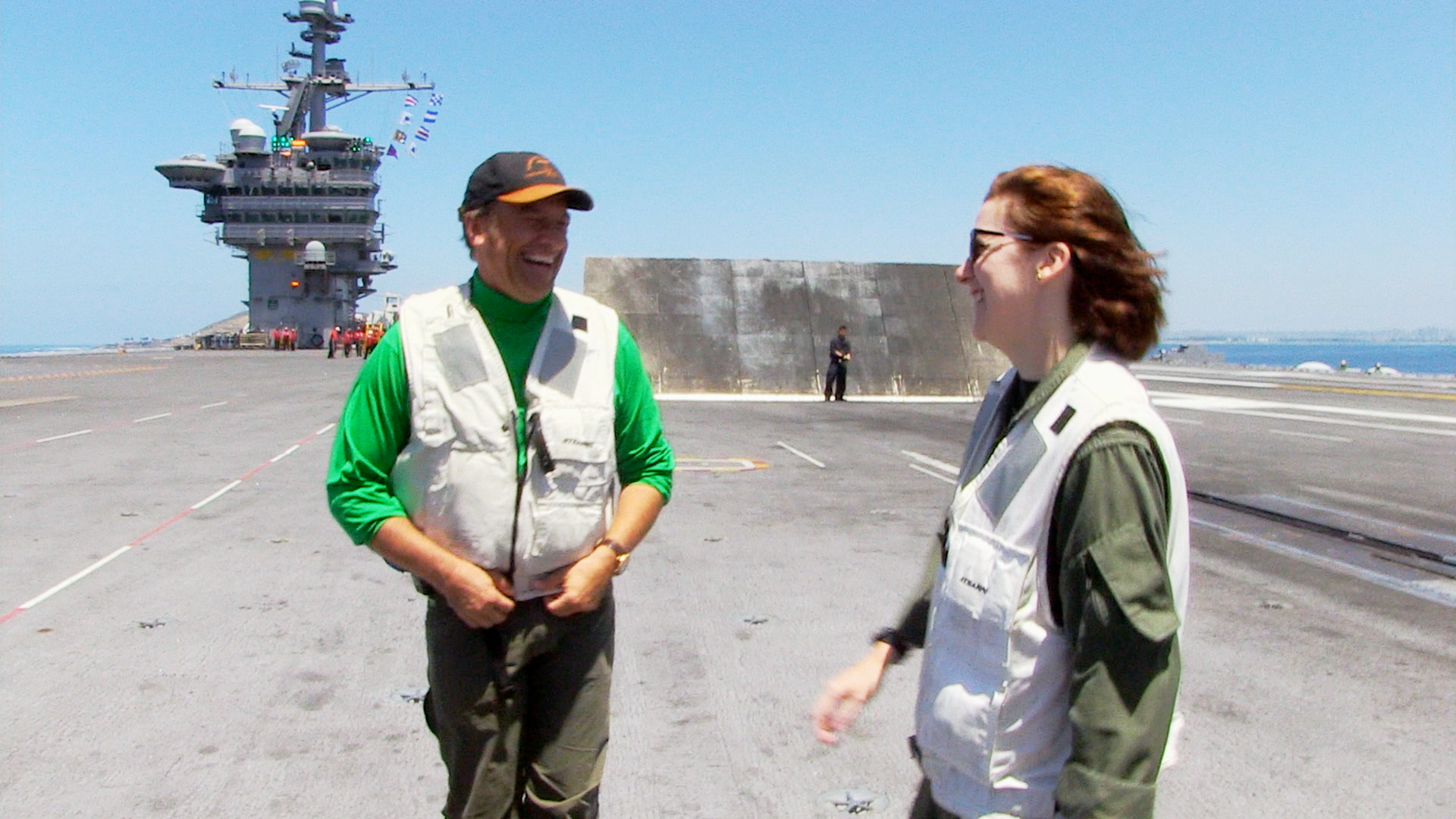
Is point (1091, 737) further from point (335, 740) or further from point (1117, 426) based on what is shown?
point (335, 740)

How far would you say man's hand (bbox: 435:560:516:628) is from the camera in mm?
2688

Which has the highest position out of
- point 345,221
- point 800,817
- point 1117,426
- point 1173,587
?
point 345,221

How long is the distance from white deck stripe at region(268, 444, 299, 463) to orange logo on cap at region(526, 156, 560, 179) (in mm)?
10439

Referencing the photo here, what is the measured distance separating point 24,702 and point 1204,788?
15.1ft

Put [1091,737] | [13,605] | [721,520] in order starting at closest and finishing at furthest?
[1091,737], [13,605], [721,520]

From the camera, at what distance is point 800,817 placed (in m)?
3.77

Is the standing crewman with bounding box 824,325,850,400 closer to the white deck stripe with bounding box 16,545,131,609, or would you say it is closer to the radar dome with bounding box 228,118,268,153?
the white deck stripe with bounding box 16,545,131,609

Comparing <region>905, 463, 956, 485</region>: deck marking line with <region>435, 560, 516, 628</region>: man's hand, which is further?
<region>905, 463, 956, 485</region>: deck marking line

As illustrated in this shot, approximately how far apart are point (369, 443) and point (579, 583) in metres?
0.60

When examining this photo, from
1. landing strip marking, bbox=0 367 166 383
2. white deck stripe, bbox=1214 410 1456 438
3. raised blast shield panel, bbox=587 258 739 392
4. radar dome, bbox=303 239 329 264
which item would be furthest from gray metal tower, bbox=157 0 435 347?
white deck stripe, bbox=1214 410 1456 438

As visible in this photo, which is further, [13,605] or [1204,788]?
[13,605]

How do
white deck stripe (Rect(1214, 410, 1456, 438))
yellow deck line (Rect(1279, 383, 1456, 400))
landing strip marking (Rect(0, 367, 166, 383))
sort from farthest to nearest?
landing strip marking (Rect(0, 367, 166, 383)) < yellow deck line (Rect(1279, 383, 1456, 400)) < white deck stripe (Rect(1214, 410, 1456, 438))

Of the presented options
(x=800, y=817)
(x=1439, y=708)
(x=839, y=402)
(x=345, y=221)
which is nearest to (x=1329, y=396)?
(x=839, y=402)

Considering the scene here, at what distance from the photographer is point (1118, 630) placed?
1744 millimetres
